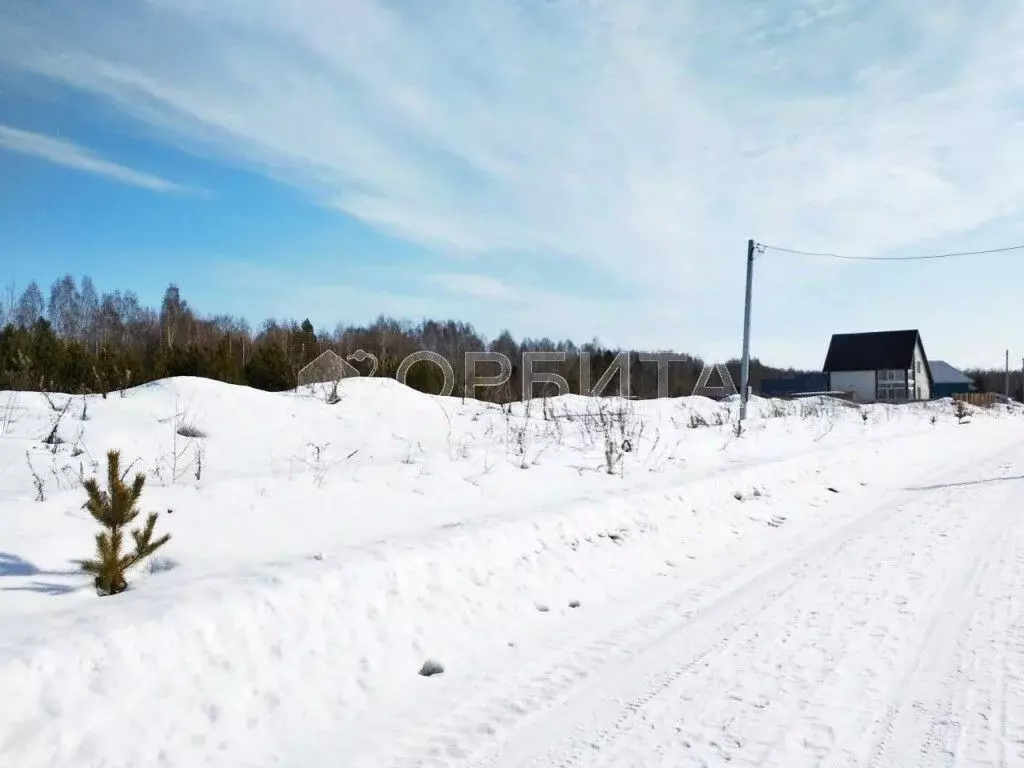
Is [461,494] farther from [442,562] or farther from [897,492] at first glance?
[897,492]

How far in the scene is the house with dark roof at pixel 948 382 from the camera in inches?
2800

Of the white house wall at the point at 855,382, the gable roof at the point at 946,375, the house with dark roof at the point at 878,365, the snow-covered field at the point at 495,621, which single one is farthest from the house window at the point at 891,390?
the snow-covered field at the point at 495,621

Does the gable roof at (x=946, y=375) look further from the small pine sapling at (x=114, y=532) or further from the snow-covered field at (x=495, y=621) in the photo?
the small pine sapling at (x=114, y=532)

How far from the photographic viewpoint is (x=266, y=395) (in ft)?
46.1

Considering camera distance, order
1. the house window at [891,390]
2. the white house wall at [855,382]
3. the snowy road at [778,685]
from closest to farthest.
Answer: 1. the snowy road at [778,685]
2. the house window at [891,390]
3. the white house wall at [855,382]

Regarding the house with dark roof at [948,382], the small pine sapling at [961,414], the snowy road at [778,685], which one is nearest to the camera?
the snowy road at [778,685]

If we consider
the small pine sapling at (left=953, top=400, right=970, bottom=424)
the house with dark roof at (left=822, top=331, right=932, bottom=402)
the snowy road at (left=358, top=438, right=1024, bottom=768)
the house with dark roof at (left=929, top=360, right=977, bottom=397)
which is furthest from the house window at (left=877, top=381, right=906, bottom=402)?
the snowy road at (left=358, top=438, right=1024, bottom=768)

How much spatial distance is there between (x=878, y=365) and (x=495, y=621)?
2419 inches

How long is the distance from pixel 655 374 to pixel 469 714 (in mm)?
60803

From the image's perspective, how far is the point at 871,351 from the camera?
58.8 meters

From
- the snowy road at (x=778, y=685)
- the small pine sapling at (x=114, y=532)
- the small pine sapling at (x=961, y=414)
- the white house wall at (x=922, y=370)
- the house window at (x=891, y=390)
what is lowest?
the snowy road at (x=778, y=685)

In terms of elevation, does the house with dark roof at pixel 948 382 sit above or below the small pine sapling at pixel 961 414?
above

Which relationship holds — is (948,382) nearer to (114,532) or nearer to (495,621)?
(495,621)

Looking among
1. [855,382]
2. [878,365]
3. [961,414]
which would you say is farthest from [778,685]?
[855,382]
